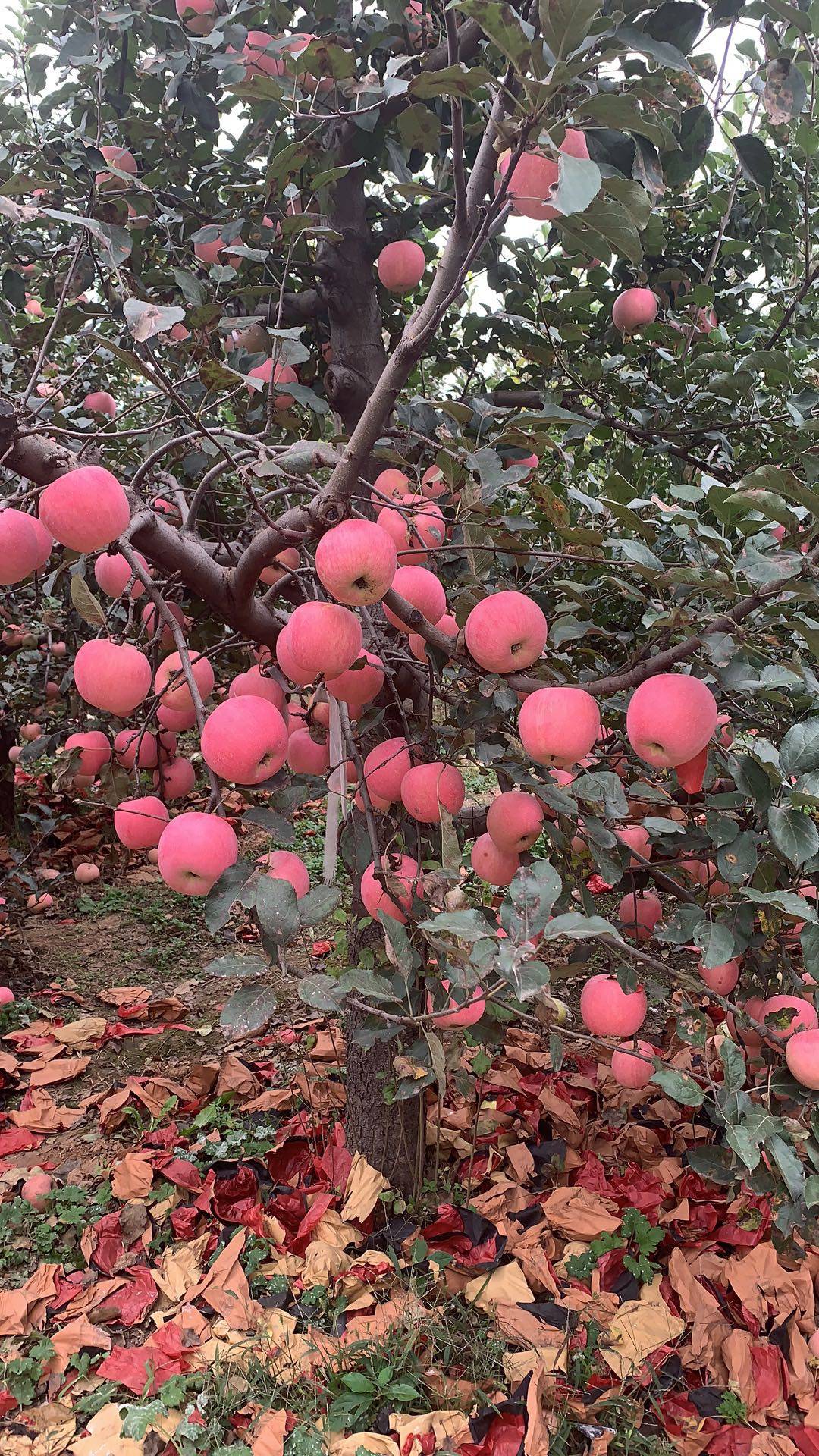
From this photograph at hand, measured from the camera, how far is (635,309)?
222cm

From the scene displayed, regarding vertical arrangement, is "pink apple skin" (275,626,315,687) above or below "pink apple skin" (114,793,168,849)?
above

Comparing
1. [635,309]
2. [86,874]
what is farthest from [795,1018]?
[86,874]

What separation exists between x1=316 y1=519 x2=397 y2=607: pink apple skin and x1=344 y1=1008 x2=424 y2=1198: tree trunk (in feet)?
4.41

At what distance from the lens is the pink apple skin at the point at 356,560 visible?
111 centimetres

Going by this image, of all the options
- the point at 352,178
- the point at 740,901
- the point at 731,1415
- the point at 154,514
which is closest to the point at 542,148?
the point at 154,514

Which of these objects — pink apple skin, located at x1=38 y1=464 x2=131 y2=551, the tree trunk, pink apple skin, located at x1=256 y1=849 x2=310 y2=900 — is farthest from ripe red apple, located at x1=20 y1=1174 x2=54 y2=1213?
pink apple skin, located at x1=38 y1=464 x2=131 y2=551

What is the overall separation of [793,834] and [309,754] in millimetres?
963

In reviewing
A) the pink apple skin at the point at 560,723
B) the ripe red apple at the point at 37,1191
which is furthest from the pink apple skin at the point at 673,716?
the ripe red apple at the point at 37,1191

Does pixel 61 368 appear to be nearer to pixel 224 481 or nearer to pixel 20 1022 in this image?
pixel 224 481

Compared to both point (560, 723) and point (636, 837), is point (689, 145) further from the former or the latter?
point (636, 837)

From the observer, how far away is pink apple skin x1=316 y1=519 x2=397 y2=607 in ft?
3.66

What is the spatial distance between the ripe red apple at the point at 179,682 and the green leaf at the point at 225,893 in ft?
1.64

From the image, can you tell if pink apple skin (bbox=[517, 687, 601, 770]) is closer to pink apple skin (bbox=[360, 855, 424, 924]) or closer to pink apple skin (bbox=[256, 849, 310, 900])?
pink apple skin (bbox=[360, 855, 424, 924])

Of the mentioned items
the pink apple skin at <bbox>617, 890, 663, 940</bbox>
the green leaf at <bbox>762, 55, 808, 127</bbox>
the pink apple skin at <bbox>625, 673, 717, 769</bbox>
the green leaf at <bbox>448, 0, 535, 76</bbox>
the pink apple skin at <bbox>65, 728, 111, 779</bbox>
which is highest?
the green leaf at <bbox>762, 55, 808, 127</bbox>
